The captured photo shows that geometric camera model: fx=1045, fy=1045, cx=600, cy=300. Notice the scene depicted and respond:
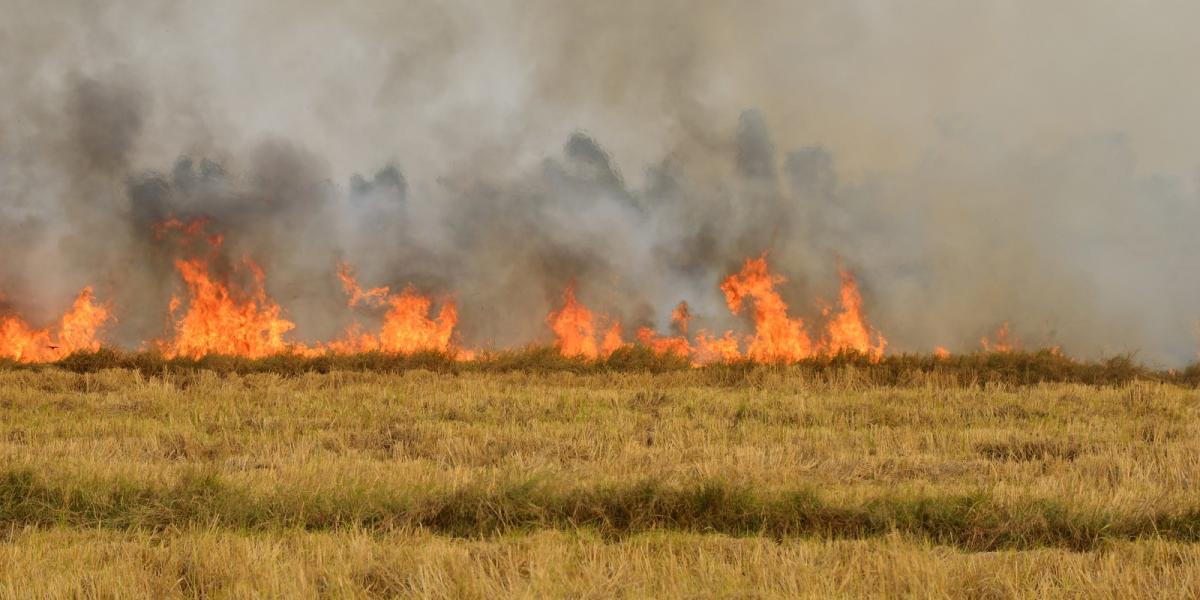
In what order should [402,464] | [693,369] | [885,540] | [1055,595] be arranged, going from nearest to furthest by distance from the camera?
1. [1055,595]
2. [885,540]
3. [402,464]
4. [693,369]

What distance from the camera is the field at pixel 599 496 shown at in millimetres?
6070

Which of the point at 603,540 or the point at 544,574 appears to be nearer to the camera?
the point at 544,574

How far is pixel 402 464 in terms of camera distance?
9.79 metres

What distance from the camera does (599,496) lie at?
326 inches

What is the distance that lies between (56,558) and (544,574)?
3247 millimetres

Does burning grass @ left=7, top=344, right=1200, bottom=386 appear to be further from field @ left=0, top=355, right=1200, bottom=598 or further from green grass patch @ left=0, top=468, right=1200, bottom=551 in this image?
green grass patch @ left=0, top=468, right=1200, bottom=551

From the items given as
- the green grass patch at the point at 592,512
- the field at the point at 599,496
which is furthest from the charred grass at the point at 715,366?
the green grass patch at the point at 592,512

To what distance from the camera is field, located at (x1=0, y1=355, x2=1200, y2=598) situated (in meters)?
6.07

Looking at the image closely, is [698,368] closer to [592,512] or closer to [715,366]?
[715,366]

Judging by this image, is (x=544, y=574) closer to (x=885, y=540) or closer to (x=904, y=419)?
(x=885, y=540)

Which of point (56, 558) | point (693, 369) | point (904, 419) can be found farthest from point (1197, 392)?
point (56, 558)

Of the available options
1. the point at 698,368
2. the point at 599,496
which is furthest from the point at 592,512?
the point at 698,368

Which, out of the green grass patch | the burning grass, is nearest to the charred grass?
the burning grass

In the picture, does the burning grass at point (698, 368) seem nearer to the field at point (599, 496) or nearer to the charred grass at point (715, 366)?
the charred grass at point (715, 366)
